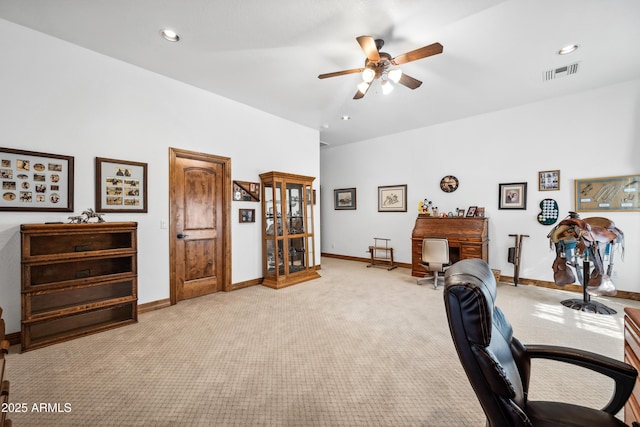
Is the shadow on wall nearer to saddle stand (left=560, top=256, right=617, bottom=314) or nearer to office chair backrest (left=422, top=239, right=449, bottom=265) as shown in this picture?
office chair backrest (left=422, top=239, right=449, bottom=265)

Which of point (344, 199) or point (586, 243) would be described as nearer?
point (586, 243)

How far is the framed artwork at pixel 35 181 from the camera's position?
2.60m

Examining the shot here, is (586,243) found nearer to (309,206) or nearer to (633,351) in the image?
(633,351)

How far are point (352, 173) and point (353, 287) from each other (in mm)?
3561

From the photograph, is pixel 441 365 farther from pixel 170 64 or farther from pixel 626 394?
pixel 170 64

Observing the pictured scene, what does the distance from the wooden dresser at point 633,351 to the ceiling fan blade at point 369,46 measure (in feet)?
8.16

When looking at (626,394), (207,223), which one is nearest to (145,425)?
(626,394)

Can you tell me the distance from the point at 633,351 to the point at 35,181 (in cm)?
468

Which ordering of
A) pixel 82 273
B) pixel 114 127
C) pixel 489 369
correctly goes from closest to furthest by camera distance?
pixel 489 369 < pixel 82 273 < pixel 114 127

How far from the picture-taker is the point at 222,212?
432 centimetres

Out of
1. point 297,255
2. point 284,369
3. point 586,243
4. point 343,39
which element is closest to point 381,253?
point 297,255

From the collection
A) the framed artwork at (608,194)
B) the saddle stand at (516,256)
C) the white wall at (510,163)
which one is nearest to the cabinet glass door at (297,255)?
the white wall at (510,163)

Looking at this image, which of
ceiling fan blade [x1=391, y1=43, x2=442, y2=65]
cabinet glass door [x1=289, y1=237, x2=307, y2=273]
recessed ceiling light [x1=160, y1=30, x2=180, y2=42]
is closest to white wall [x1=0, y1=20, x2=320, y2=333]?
cabinet glass door [x1=289, y1=237, x2=307, y2=273]

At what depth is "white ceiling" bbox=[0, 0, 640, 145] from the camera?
241 cm
